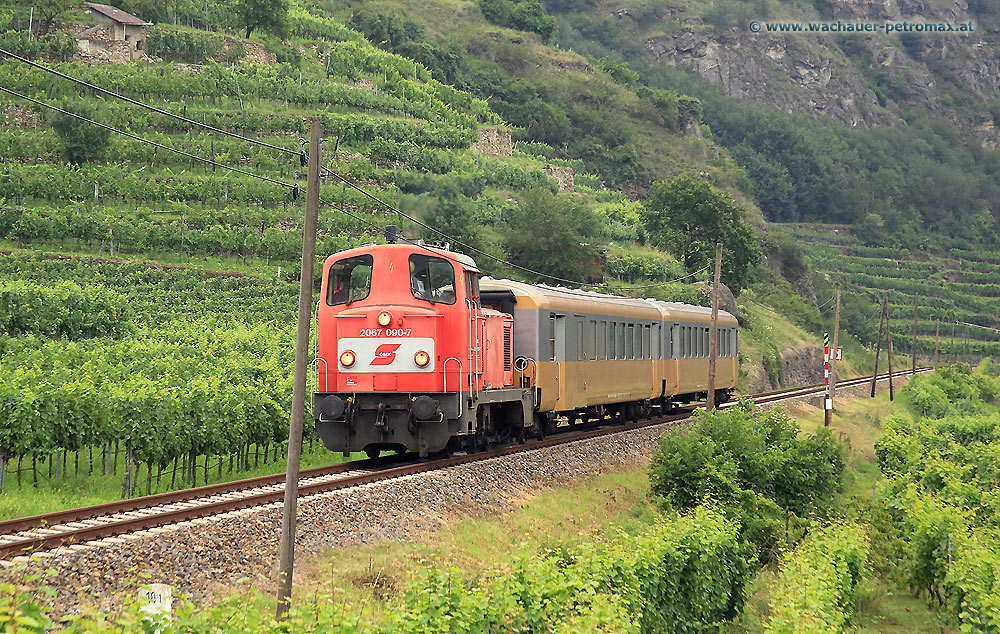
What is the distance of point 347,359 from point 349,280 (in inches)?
69.5

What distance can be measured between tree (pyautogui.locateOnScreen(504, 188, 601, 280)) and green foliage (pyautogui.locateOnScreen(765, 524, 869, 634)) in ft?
154

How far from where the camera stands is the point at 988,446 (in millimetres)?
40531

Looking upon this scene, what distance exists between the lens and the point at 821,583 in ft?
58.5

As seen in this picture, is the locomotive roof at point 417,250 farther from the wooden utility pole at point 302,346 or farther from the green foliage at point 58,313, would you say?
the green foliage at point 58,313

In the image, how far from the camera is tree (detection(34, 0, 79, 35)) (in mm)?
95000

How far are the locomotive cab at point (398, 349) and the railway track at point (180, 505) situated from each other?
817 mm

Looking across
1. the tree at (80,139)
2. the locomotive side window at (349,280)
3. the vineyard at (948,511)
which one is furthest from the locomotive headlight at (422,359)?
the tree at (80,139)

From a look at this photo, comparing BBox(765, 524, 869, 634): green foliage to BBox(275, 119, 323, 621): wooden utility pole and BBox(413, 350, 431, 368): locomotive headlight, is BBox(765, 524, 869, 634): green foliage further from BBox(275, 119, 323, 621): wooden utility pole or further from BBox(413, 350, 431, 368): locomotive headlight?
BBox(413, 350, 431, 368): locomotive headlight

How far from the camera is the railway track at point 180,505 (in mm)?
13961

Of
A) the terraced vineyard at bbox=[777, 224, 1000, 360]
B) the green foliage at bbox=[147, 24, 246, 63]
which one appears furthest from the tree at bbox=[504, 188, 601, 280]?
the terraced vineyard at bbox=[777, 224, 1000, 360]

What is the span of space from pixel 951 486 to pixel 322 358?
64.0 feet

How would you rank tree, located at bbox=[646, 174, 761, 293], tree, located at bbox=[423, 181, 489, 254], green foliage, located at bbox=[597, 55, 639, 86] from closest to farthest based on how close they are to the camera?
tree, located at bbox=[423, 181, 489, 254] < tree, located at bbox=[646, 174, 761, 293] < green foliage, located at bbox=[597, 55, 639, 86]

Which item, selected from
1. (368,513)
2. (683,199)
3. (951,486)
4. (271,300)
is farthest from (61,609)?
(683,199)

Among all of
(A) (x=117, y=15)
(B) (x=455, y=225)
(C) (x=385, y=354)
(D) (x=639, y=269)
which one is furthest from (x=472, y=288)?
(A) (x=117, y=15)
